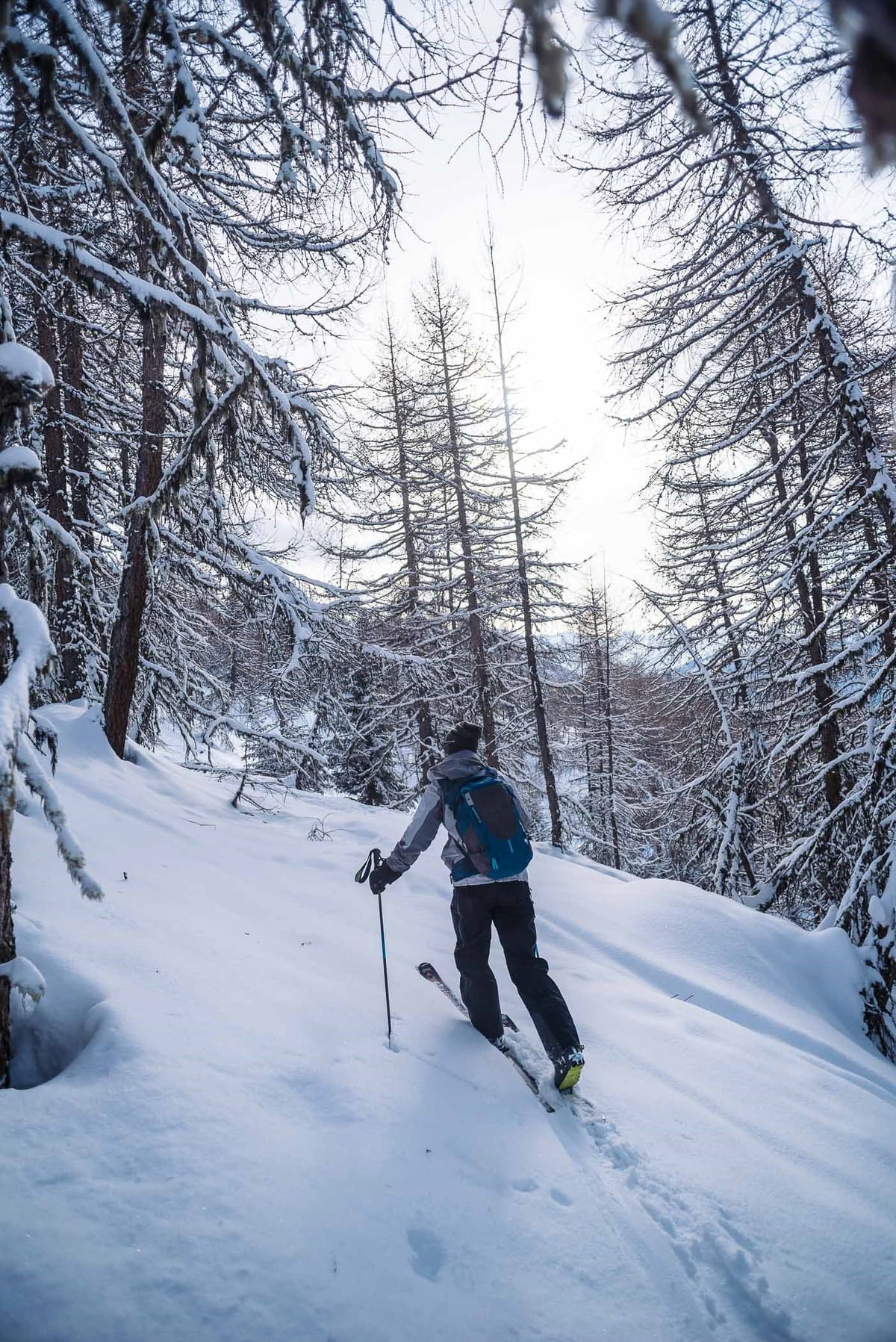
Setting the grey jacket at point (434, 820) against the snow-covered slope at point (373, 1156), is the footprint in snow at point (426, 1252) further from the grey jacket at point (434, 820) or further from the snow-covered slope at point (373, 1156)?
the grey jacket at point (434, 820)

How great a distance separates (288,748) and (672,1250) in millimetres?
6028

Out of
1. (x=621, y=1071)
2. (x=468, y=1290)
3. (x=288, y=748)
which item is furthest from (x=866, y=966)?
(x=288, y=748)

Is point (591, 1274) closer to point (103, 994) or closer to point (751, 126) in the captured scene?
point (103, 994)

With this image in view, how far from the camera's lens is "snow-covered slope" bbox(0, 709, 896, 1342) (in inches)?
81.4

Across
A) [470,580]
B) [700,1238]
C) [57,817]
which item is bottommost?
[700,1238]

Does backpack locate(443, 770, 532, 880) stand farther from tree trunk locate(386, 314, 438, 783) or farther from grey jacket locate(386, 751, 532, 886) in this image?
tree trunk locate(386, 314, 438, 783)

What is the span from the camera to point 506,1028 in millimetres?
4223

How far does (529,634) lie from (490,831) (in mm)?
11107

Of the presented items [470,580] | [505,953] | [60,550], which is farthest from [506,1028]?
[470,580]

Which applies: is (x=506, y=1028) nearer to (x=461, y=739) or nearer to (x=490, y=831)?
(x=490, y=831)

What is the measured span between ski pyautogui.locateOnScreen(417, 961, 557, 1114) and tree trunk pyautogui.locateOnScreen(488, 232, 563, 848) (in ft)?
31.9

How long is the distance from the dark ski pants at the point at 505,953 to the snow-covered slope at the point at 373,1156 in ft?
0.79

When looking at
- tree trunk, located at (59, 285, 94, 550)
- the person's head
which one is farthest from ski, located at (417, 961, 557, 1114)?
tree trunk, located at (59, 285, 94, 550)

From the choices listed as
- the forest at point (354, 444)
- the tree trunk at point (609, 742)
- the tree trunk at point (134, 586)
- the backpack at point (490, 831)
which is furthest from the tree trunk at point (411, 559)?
the backpack at point (490, 831)
